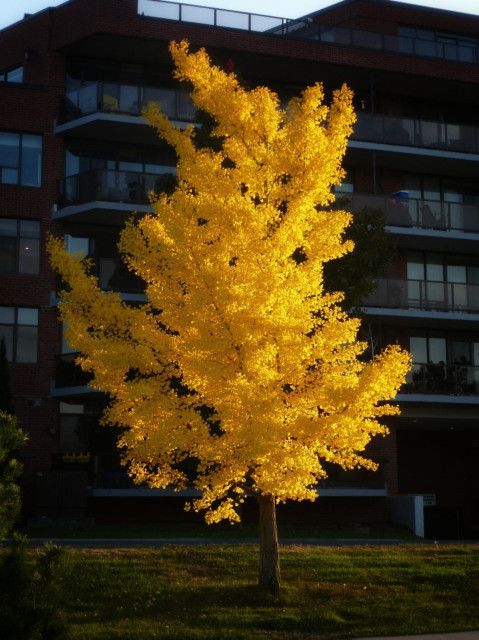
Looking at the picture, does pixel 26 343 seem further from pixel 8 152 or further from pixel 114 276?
pixel 8 152

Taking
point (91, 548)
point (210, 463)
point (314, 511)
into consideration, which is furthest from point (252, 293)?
point (314, 511)

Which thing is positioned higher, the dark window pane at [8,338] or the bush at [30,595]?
the dark window pane at [8,338]

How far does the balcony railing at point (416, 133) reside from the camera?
35375mm

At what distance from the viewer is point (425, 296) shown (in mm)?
35469

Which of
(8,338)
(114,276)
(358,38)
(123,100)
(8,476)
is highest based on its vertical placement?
(358,38)

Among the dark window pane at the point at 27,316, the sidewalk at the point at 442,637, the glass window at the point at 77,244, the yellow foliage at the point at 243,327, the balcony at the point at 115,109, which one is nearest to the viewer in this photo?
the sidewalk at the point at 442,637

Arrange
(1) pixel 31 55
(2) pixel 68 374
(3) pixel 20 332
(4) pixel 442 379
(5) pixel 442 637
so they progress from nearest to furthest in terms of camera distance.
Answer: (5) pixel 442 637, (2) pixel 68 374, (3) pixel 20 332, (1) pixel 31 55, (4) pixel 442 379

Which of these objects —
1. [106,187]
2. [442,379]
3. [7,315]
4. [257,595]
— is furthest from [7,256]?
[257,595]

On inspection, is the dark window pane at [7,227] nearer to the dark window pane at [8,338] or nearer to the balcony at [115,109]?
the dark window pane at [8,338]

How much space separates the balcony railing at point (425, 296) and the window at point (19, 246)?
437 inches

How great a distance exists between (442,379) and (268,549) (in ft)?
61.9

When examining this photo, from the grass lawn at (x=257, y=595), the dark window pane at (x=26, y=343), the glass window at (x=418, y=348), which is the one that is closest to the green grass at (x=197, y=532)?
the grass lawn at (x=257, y=595)

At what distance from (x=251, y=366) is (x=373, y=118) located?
21.8 metres

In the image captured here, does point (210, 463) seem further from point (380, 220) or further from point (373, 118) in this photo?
point (373, 118)
